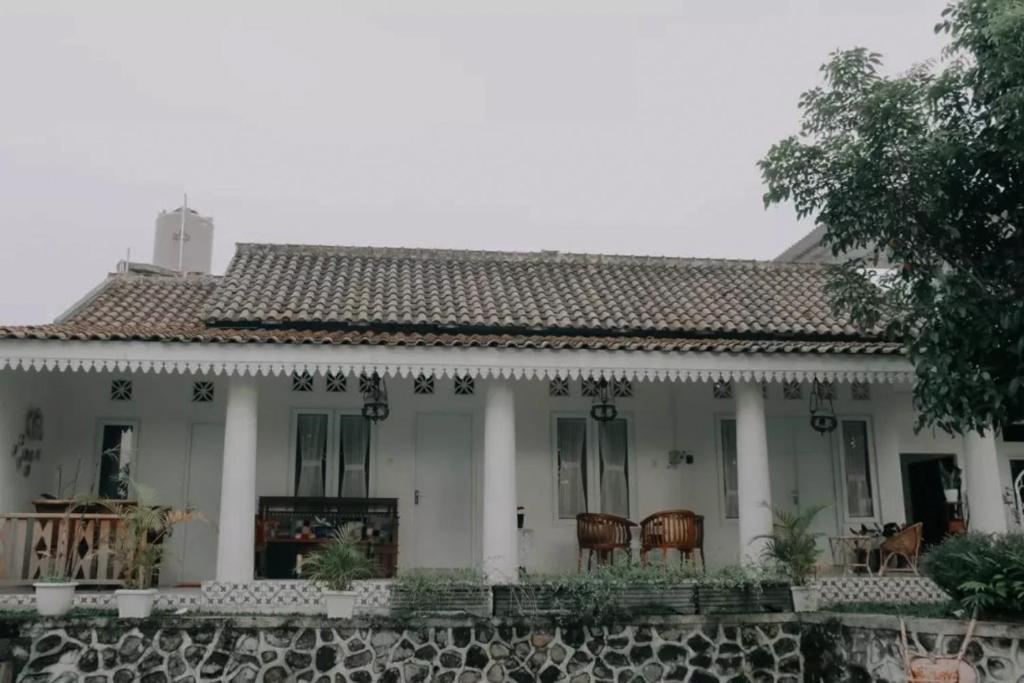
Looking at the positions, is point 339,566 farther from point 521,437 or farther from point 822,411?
point 822,411

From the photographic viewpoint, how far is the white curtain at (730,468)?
14.3m

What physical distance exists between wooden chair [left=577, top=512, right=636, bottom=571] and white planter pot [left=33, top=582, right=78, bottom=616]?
6180mm

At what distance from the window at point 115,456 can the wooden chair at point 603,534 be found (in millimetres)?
6411

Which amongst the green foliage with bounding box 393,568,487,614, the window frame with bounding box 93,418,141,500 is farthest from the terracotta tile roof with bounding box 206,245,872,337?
the green foliage with bounding box 393,568,487,614

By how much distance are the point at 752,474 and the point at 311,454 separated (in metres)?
6.16

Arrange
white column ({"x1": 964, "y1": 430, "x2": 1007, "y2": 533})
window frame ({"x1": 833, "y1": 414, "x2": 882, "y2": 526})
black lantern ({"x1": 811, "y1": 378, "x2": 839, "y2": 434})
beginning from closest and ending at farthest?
white column ({"x1": 964, "y1": 430, "x2": 1007, "y2": 533}) → black lantern ({"x1": 811, "y1": 378, "x2": 839, "y2": 434}) → window frame ({"x1": 833, "y1": 414, "x2": 882, "y2": 526})

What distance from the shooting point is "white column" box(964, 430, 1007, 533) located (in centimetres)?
1220

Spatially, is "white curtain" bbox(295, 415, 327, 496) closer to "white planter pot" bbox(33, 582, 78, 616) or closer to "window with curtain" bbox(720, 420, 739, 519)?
"white planter pot" bbox(33, 582, 78, 616)

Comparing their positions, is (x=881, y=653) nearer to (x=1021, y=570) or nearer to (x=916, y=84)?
(x=1021, y=570)

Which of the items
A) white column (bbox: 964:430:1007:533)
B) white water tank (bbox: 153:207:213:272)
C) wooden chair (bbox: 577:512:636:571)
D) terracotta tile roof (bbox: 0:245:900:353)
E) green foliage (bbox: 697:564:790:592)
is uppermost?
white water tank (bbox: 153:207:213:272)

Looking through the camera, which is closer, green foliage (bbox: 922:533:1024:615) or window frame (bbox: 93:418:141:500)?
green foliage (bbox: 922:533:1024:615)

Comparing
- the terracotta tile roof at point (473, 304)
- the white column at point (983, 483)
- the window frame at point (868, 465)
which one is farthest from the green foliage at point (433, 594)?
the window frame at point (868, 465)

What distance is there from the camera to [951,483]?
47.0 feet

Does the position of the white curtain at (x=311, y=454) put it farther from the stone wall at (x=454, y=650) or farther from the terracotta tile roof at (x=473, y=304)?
the stone wall at (x=454, y=650)
